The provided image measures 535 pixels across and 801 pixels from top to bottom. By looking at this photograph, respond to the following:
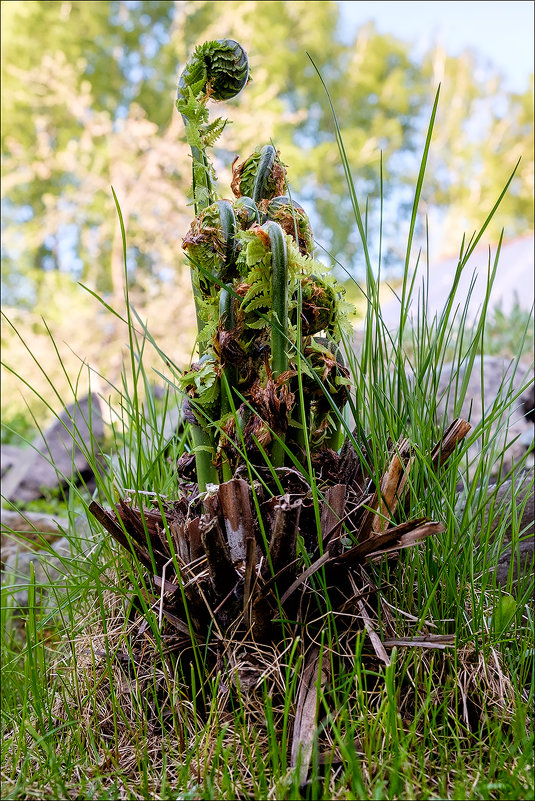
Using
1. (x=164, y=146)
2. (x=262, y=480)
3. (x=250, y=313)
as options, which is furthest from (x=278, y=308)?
(x=164, y=146)

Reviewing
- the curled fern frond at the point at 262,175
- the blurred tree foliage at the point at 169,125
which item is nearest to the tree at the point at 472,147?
the blurred tree foliage at the point at 169,125

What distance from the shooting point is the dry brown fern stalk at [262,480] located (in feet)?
2.78

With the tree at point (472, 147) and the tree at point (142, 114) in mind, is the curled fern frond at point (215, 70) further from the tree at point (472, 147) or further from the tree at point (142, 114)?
the tree at point (472, 147)

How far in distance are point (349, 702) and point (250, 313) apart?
21.9 inches

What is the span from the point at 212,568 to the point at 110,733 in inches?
11.3

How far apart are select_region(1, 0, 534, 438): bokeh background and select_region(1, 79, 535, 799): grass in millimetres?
4763

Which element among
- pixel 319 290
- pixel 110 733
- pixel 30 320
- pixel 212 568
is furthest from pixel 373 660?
pixel 30 320

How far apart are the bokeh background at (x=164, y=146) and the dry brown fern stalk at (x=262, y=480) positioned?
475cm

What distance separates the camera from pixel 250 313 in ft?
3.14

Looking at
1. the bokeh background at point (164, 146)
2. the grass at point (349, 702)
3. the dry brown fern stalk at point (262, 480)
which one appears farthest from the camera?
the bokeh background at point (164, 146)

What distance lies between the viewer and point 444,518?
102 centimetres

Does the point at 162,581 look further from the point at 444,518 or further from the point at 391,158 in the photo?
the point at 391,158

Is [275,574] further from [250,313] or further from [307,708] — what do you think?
[250,313]

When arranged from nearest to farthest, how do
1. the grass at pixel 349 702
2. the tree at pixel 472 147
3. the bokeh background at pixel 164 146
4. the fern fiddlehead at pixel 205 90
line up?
the grass at pixel 349 702, the fern fiddlehead at pixel 205 90, the bokeh background at pixel 164 146, the tree at pixel 472 147
